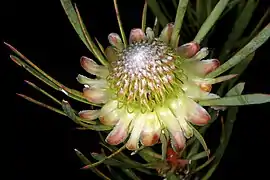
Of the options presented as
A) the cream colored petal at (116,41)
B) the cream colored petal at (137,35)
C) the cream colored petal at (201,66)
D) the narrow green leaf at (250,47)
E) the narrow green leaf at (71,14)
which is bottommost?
the narrow green leaf at (250,47)

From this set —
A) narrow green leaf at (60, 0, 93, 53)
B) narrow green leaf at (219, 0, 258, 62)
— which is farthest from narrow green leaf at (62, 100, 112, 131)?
narrow green leaf at (219, 0, 258, 62)

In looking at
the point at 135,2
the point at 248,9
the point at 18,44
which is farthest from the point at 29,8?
the point at 248,9

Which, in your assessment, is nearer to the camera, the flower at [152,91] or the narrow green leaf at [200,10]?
the flower at [152,91]

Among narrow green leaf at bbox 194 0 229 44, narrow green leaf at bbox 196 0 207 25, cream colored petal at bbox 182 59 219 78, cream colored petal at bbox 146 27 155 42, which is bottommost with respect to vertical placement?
cream colored petal at bbox 182 59 219 78

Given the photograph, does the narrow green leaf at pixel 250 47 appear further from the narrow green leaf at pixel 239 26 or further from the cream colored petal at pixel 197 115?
the narrow green leaf at pixel 239 26

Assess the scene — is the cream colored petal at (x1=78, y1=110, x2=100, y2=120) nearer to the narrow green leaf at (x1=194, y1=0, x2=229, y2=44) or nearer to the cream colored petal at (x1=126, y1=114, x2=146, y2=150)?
the cream colored petal at (x1=126, y1=114, x2=146, y2=150)

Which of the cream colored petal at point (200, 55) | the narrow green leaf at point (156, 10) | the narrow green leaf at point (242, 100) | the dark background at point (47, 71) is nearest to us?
the narrow green leaf at point (242, 100)

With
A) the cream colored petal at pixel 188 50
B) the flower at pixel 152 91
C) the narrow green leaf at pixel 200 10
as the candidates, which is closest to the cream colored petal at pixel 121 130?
the flower at pixel 152 91

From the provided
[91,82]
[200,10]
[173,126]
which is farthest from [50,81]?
[200,10]
